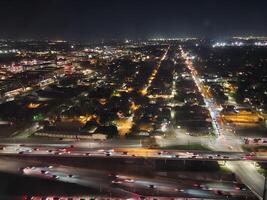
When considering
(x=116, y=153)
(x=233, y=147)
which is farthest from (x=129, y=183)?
(x=233, y=147)

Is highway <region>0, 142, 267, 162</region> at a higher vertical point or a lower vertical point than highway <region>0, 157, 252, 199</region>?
higher

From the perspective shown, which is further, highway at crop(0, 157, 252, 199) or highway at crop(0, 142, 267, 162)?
highway at crop(0, 142, 267, 162)

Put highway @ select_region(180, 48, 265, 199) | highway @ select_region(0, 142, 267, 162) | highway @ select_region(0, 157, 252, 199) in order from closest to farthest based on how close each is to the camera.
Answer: highway @ select_region(0, 157, 252, 199), highway @ select_region(180, 48, 265, 199), highway @ select_region(0, 142, 267, 162)

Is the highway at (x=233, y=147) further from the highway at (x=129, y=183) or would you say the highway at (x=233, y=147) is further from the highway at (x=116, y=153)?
the highway at (x=116, y=153)

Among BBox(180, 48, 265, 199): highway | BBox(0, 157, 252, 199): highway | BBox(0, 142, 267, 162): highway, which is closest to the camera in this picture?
BBox(0, 157, 252, 199): highway

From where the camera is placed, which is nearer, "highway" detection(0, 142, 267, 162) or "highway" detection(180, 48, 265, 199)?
"highway" detection(180, 48, 265, 199)

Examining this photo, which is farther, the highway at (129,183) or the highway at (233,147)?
the highway at (233,147)

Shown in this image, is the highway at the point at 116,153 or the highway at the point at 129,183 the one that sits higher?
the highway at the point at 116,153

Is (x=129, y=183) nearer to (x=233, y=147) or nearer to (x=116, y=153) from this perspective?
(x=116, y=153)

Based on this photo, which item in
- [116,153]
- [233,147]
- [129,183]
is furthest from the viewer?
[233,147]

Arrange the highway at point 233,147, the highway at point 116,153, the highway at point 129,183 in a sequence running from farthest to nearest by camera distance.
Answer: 1. the highway at point 116,153
2. the highway at point 233,147
3. the highway at point 129,183

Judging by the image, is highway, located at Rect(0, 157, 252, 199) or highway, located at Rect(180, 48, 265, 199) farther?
highway, located at Rect(180, 48, 265, 199)

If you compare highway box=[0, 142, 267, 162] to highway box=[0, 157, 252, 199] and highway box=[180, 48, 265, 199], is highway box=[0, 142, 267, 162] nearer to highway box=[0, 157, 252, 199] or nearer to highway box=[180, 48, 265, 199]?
highway box=[180, 48, 265, 199]
